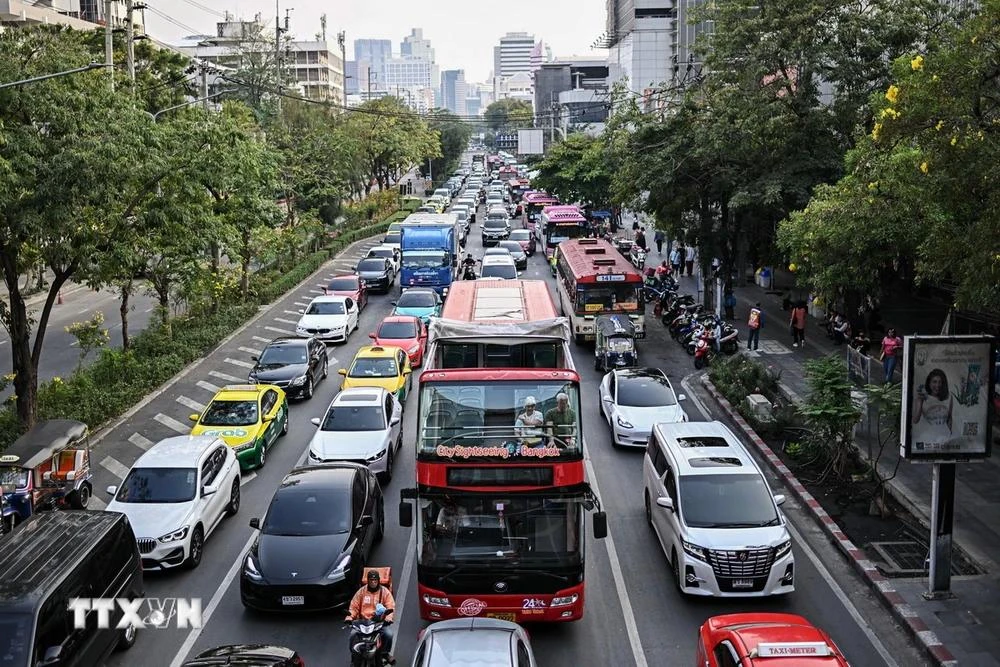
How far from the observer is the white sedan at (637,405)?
2075cm

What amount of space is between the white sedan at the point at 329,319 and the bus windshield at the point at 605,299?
7934 mm

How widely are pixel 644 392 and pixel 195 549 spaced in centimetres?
1021

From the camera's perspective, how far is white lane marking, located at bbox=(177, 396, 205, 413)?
24.8 meters

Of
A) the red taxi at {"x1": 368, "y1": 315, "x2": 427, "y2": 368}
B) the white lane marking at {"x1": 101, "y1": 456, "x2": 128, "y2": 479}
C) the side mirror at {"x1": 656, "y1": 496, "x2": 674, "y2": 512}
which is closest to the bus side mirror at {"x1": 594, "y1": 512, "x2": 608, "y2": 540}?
the side mirror at {"x1": 656, "y1": 496, "x2": 674, "y2": 512}

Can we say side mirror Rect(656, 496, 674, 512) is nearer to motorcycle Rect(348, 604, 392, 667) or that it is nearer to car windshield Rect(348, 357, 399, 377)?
motorcycle Rect(348, 604, 392, 667)

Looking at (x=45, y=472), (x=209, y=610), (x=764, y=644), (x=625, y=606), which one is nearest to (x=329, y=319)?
(x=45, y=472)

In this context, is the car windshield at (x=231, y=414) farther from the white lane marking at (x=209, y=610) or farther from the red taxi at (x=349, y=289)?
the red taxi at (x=349, y=289)

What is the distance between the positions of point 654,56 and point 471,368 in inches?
3900

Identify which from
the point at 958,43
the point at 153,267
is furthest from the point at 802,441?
the point at 153,267

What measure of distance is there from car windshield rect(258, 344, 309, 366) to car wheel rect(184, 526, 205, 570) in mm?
10585

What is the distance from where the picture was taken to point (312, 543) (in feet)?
44.8

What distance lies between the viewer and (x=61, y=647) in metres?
10.3

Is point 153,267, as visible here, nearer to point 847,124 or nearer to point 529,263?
point 847,124

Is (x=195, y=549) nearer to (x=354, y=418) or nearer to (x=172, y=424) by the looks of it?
(x=354, y=418)
